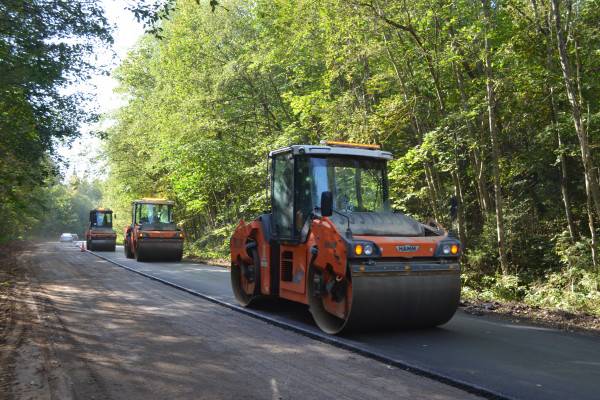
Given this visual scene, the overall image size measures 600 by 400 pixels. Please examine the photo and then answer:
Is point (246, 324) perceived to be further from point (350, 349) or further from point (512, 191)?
point (512, 191)

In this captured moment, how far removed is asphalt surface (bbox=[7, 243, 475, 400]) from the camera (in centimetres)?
447

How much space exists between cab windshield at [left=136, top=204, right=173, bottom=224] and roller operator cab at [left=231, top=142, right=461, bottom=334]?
14.3 m

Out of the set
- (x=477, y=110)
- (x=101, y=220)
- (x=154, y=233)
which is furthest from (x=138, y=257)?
(x=477, y=110)

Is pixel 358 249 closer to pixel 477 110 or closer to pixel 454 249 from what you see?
pixel 454 249

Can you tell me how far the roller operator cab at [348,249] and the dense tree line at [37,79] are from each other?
231 inches

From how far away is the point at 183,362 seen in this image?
5441 millimetres

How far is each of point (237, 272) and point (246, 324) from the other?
209cm

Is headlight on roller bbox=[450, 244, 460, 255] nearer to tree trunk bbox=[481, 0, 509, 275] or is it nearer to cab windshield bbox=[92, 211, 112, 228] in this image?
tree trunk bbox=[481, 0, 509, 275]

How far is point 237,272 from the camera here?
31.3 feet

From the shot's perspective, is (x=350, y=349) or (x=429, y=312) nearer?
(x=350, y=349)

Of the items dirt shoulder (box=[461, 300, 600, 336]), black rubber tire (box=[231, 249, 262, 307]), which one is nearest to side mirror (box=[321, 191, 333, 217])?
black rubber tire (box=[231, 249, 262, 307])

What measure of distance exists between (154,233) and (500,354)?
1724cm

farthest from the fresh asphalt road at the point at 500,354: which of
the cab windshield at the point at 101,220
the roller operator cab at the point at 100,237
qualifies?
the cab windshield at the point at 101,220

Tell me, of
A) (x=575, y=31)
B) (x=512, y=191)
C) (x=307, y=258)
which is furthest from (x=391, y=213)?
(x=512, y=191)
